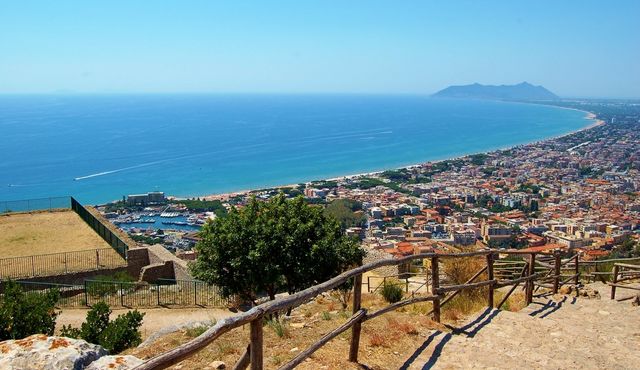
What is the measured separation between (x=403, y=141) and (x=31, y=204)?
106 meters

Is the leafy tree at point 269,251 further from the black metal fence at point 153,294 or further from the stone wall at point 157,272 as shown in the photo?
the stone wall at point 157,272

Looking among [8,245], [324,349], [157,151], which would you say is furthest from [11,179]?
[324,349]

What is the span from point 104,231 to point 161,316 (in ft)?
32.0

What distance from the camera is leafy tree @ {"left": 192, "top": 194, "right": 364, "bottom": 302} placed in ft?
39.3

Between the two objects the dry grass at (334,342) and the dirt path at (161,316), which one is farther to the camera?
the dirt path at (161,316)

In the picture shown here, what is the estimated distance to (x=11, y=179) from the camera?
79.1 metres

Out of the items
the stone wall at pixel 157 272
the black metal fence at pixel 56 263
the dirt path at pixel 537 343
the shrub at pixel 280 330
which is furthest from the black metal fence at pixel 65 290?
the dirt path at pixel 537 343

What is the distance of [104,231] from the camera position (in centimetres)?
2389

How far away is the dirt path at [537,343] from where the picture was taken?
5.81 m

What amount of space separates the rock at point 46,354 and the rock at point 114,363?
0.10 metres

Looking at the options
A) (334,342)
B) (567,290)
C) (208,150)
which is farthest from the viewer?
(208,150)

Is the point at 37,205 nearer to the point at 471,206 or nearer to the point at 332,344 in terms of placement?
the point at 332,344

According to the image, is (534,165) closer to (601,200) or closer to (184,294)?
(601,200)

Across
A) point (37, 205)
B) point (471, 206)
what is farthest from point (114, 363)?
point (471, 206)
